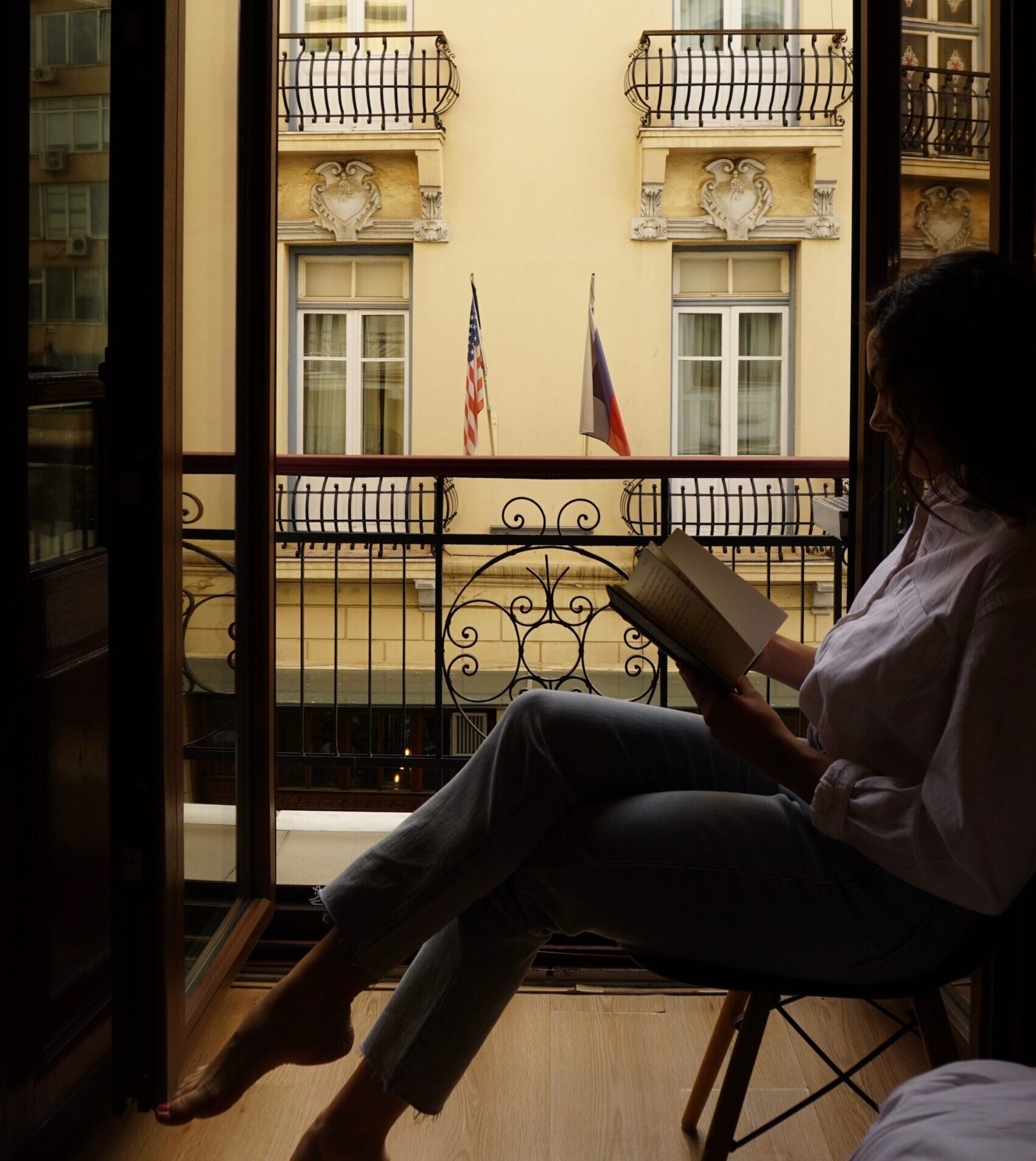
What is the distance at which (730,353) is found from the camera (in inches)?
280

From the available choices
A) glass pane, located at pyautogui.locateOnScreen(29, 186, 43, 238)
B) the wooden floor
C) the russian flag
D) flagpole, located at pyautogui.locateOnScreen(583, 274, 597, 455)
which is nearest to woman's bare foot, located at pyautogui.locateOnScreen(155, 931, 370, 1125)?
the wooden floor

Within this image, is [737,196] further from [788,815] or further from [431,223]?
[788,815]

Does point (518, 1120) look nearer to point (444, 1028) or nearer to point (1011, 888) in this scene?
point (444, 1028)

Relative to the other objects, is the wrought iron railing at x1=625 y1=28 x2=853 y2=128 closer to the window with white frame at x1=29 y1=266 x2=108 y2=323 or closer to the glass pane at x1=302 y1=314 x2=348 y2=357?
the glass pane at x1=302 y1=314 x2=348 y2=357

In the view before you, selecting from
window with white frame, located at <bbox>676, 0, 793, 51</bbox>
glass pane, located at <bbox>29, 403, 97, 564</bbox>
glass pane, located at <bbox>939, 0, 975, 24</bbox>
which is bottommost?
glass pane, located at <bbox>29, 403, 97, 564</bbox>

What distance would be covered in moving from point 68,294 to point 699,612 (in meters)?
0.87

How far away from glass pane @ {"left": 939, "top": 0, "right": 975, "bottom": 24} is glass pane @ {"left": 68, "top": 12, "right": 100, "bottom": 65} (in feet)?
3.76

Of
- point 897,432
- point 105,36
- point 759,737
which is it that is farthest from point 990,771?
point 105,36

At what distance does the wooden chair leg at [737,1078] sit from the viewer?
122 centimetres

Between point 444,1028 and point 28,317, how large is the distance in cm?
89

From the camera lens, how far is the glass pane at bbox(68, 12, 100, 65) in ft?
4.72

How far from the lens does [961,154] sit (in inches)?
62.9

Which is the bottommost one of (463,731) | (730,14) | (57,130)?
(463,731)

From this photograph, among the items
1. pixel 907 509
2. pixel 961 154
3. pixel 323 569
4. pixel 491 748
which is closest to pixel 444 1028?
pixel 491 748
